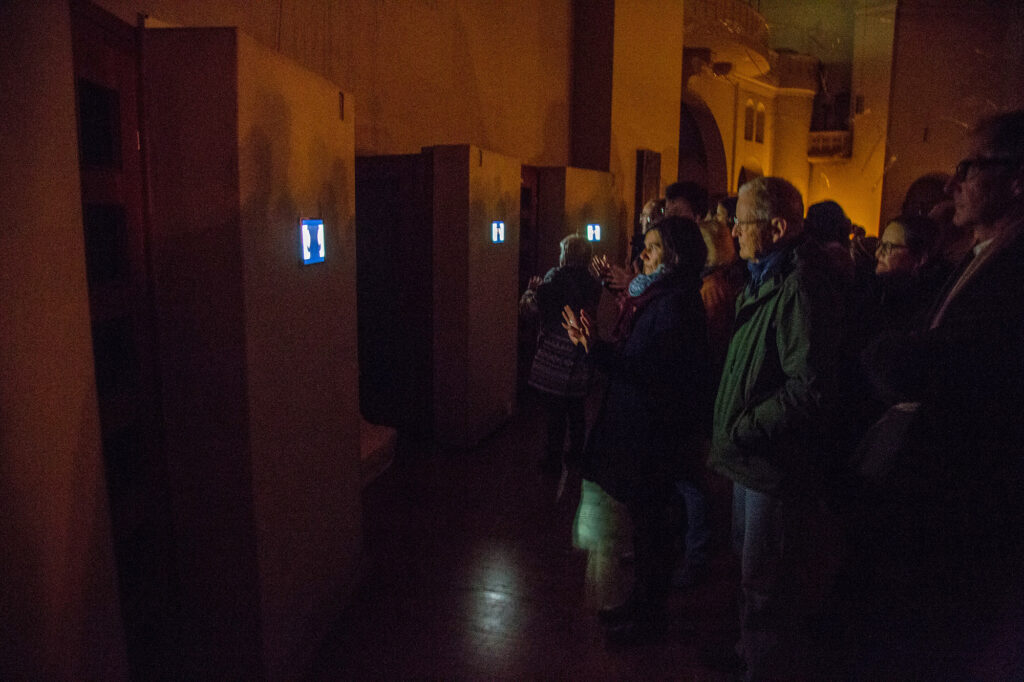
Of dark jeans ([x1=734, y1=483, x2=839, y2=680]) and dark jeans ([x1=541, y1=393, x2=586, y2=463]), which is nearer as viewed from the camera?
dark jeans ([x1=734, y1=483, x2=839, y2=680])

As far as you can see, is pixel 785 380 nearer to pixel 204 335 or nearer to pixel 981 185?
pixel 981 185

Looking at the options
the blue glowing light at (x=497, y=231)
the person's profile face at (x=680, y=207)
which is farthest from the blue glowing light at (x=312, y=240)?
the blue glowing light at (x=497, y=231)

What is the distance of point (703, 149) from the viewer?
19672 millimetres

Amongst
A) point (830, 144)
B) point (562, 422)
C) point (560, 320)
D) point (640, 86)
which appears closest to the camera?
point (560, 320)

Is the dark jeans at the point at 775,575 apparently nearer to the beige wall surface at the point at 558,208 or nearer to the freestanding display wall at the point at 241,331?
the freestanding display wall at the point at 241,331

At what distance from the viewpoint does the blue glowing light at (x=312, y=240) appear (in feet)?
9.64

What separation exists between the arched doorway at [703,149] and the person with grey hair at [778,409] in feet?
55.3

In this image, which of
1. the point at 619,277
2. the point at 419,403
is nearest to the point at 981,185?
the point at 619,277

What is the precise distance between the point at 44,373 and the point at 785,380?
228 cm

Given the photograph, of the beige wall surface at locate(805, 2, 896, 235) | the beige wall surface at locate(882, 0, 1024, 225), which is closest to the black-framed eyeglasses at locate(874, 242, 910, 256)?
the beige wall surface at locate(805, 2, 896, 235)

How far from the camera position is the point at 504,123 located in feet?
29.5

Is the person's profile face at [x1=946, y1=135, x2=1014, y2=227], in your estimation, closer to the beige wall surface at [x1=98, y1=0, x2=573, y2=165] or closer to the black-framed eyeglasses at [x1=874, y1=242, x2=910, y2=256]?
the black-framed eyeglasses at [x1=874, y1=242, x2=910, y2=256]

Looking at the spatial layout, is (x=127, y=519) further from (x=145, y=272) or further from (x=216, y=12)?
(x=216, y=12)

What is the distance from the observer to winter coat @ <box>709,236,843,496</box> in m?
2.47
